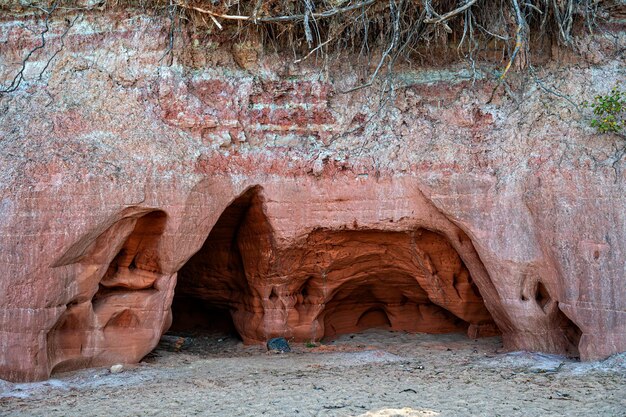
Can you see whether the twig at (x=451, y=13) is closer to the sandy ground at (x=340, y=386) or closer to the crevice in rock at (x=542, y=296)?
the crevice in rock at (x=542, y=296)

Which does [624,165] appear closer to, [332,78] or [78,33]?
[332,78]

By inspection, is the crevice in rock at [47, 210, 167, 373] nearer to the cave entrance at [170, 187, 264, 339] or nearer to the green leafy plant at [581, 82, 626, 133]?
the cave entrance at [170, 187, 264, 339]

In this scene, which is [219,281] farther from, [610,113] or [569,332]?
[610,113]

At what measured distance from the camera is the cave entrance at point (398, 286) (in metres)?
7.14

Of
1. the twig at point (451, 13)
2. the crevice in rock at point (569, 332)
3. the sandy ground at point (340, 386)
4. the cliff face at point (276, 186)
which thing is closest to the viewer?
the sandy ground at point (340, 386)

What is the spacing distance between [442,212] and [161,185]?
2476 millimetres

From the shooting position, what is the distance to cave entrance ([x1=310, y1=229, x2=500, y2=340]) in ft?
23.4

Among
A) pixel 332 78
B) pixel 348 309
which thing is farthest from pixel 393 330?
pixel 332 78

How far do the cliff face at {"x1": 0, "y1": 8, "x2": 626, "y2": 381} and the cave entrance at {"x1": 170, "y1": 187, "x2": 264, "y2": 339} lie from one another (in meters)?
0.13

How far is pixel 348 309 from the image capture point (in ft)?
26.8

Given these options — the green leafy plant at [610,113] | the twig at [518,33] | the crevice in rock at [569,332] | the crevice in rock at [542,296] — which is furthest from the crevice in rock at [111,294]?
the green leafy plant at [610,113]

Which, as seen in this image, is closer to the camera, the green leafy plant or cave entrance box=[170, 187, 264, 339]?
the green leafy plant

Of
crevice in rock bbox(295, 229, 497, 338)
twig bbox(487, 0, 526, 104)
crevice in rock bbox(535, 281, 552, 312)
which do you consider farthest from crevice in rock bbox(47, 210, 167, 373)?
crevice in rock bbox(535, 281, 552, 312)

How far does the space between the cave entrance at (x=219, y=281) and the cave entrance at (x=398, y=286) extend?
2.48 feet
